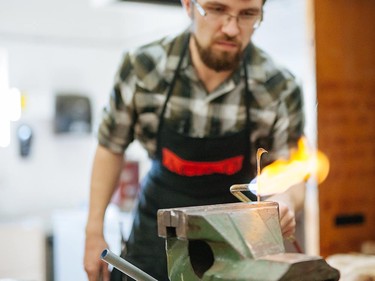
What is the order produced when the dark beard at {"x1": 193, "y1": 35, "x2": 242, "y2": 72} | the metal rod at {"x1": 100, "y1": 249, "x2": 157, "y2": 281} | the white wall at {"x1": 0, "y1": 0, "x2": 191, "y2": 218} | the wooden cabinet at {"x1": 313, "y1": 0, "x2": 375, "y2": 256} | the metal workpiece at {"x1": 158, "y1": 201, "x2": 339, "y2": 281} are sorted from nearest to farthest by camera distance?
the metal workpiece at {"x1": 158, "y1": 201, "x2": 339, "y2": 281}
the metal rod at {"x1": 100, "y1": 249, "x2": 157, "y2": 281}
the dark beard at {"x1": 193, "y1": 35, "x2": 242, "y2": 72}
the wooden cabinet at {"x1": 313, "y1": 0, "x2": 375, "y2": 256}
the white wall at {"x1": 0, "y1": 0, "x2": 191, "y2": 218}

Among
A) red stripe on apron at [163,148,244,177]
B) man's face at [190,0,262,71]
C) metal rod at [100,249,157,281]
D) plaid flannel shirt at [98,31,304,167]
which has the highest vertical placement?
man's face at [190,0,262,71]

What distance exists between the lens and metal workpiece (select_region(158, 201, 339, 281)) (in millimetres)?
866

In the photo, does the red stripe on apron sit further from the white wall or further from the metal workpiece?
the white wall

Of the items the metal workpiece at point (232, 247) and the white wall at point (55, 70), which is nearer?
the metal workpiece at point (232, 247)

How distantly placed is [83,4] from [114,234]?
2097mm

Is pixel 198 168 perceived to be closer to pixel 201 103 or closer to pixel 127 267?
pixel 201 103

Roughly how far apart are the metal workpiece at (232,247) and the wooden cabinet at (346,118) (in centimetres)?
143

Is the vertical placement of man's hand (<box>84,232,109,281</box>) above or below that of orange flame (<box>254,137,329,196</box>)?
below

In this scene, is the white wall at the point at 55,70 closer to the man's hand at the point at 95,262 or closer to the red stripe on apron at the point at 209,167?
the red stripe on apron at the point at 209,167

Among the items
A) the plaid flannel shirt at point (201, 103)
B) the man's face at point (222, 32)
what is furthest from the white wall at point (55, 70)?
the man's face at point (222, 32)

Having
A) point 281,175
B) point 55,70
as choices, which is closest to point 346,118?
point 281,175

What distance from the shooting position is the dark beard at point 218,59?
1.61m

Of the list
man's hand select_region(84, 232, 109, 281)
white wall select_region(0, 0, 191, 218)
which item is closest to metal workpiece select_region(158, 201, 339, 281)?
man's hand select_region(84, 232, 109, 281)

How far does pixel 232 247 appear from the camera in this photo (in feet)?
2.97
